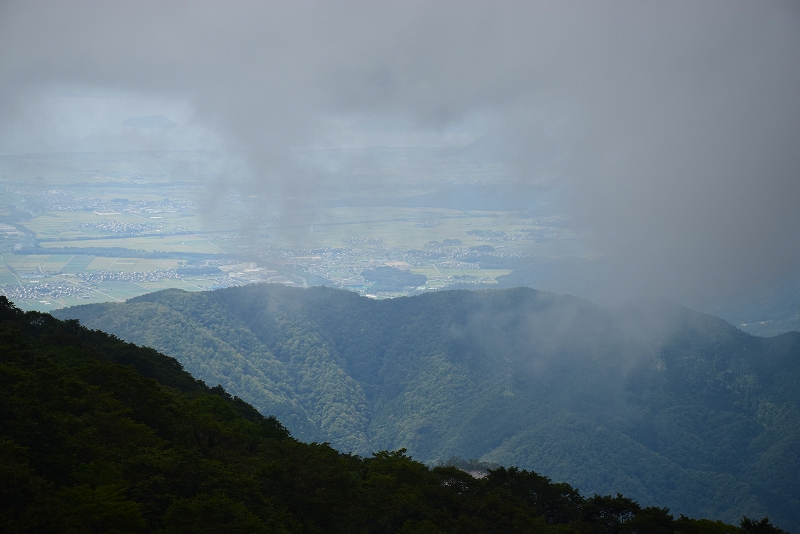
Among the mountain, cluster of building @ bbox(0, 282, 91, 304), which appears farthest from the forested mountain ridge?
the mountain

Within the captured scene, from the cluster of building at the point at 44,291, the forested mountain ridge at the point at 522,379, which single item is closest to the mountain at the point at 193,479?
the forested mountain ridge at the point at 522,379

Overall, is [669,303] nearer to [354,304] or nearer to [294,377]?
[354,304]

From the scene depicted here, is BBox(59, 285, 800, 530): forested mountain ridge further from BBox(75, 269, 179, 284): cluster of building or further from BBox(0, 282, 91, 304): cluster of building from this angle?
BBox(75, 269, 179, 284): cluster of building

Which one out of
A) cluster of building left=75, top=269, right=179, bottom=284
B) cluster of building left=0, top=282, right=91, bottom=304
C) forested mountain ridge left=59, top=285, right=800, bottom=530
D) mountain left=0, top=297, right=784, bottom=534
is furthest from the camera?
cluster of building left=75, top=269, right=179, bottom=284

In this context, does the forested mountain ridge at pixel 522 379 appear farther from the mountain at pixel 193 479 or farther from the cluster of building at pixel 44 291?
the mountain at pixel 193 479

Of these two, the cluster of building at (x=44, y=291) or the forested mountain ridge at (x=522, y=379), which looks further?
the cluster of building at (x=44, y=291)
